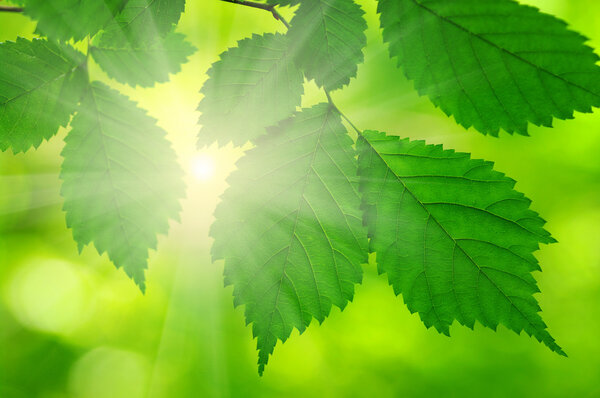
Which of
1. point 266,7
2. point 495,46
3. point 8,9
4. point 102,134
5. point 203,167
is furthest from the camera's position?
point 203,167

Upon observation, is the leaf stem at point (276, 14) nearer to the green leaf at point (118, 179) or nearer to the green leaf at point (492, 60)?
the green leaf at point (492, 60)

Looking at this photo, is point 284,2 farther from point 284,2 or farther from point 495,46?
point 495,46

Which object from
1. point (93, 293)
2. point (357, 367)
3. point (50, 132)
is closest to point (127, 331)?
point (93, 293)

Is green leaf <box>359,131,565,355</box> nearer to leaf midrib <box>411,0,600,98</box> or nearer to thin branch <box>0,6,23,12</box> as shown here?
leaf midrib <box>411,0,600,98</box>

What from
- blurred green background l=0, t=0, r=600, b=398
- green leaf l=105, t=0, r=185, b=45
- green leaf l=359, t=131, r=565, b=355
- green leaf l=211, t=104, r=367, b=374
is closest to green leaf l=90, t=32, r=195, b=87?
green leaf l=105, t=0, r=185, b=45

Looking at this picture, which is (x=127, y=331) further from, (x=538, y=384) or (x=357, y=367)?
(x=538, y=384)

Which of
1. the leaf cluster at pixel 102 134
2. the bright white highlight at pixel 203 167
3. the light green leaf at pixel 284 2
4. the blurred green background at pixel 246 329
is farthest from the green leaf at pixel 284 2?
the blurred green background at pixel 246 329

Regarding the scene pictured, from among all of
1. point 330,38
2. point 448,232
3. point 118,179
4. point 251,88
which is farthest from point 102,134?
point 448,232
